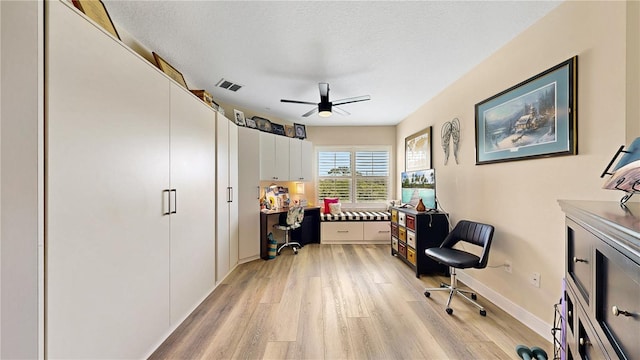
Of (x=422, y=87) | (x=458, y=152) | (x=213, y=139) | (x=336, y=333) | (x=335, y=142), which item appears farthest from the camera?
(x=335, y=142)

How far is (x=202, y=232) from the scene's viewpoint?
2318mm

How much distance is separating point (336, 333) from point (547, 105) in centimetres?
248

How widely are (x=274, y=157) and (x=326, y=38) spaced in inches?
93.5

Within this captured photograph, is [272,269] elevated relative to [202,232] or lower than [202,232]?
lower

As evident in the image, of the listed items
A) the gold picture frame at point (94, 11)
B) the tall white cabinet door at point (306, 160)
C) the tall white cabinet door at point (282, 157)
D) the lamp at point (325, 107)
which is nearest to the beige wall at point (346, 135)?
the tall white cabinet door at point (306, 160)

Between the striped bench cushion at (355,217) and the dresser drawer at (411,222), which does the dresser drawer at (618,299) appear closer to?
the dresser drawer at (411,222)

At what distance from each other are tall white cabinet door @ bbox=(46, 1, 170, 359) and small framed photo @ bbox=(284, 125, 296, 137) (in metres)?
3.00

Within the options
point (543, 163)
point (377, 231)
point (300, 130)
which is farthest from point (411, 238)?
point (300, 130)

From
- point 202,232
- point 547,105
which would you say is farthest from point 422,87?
point 202,232

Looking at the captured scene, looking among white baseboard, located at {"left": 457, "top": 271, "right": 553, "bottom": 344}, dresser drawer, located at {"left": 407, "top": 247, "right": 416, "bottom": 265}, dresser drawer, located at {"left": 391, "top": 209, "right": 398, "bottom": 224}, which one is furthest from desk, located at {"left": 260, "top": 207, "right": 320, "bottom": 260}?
white baseboard, located at {"left": 457, "top": 271, "right": 553, "bottom": 344}

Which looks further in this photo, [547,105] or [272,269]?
[272,269]

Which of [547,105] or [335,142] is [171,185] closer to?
[547,105]

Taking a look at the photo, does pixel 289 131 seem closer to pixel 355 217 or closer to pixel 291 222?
pixel 291 222

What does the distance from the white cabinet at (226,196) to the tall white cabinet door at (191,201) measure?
0.37ft
